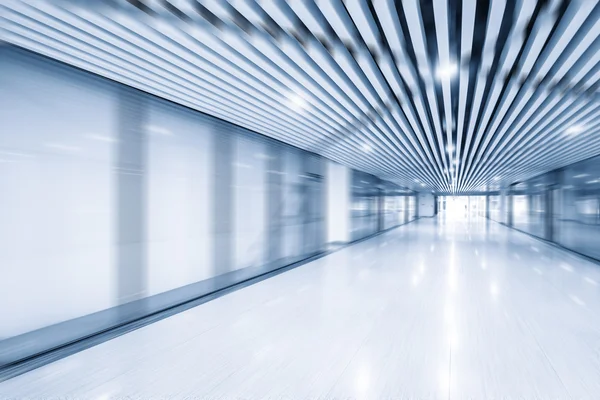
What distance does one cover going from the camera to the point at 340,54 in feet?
9.48

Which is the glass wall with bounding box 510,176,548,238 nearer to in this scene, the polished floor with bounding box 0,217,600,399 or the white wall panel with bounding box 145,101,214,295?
the polished floor with bounding box 0,217,600,399

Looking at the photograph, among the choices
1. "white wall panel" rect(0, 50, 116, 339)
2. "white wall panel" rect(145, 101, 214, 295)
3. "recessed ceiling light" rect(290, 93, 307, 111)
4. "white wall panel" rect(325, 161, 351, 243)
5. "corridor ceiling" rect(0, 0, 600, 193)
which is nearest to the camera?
"corridor ceiling" rect(0, 0, 600, 193)

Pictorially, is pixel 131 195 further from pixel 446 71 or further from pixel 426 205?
pixel 426 205

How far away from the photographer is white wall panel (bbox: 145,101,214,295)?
14.3 ft

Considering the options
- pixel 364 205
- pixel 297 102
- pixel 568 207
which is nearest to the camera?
pixel 297 102

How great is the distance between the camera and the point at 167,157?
15.0ft

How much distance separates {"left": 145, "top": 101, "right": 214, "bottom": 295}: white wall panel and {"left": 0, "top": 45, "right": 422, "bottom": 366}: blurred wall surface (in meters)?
0.02

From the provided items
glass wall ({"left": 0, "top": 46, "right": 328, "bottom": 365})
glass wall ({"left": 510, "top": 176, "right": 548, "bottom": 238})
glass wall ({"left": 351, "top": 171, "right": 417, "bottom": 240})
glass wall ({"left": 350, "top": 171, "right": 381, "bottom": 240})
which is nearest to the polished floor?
glass wall ({"left": 0, "top": 46, "right": 328, "bottom": 365})

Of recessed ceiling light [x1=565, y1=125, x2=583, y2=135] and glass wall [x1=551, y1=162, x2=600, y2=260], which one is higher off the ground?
recessed ceiling light [x1=565, y1=125, x2=583, y2=135]

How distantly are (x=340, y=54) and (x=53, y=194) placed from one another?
324cm

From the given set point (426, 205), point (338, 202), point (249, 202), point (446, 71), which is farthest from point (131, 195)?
point (426, 205)

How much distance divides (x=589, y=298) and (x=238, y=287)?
208 inches

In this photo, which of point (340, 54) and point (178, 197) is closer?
point (340, 54)

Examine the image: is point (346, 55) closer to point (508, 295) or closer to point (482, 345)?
point (482, 345)
